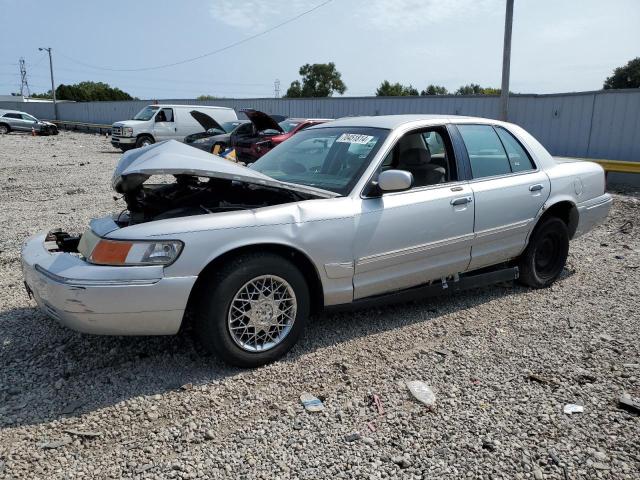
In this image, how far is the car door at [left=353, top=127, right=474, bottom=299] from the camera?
369cm

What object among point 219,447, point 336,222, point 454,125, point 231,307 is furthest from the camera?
point 454,125

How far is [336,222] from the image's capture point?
3510 millimetres

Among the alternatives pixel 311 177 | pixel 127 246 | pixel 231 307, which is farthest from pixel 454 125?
pixel 127 246

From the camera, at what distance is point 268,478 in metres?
A: 2.43

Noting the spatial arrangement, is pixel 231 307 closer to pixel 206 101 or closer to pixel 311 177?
pixel 311 177

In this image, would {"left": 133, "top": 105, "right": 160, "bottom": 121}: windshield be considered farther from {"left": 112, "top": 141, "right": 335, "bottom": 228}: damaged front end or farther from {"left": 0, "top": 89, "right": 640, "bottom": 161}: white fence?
{"left": 112, "top": 141, "right": 335, "bottom": 228}: damaged front end

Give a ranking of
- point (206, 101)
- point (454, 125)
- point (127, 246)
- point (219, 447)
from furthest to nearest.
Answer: point (206, 101)
point (454, 125)
point (127, 246)
point (219, 447)

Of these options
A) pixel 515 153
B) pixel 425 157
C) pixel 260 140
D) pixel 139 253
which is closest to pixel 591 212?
pixel 515 153

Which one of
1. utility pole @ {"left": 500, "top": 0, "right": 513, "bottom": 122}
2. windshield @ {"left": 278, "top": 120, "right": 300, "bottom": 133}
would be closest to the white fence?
utility pole @ {"left": 500, "top": 0, "right": 513, "bottom": 122}

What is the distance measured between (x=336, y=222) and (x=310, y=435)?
1.36m

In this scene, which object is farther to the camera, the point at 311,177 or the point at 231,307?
the point at 311,177

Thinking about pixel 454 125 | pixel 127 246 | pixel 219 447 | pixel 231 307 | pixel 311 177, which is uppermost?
pixel 454 125

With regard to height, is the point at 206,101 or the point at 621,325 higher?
the point at 206,101

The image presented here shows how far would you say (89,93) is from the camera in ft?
285
